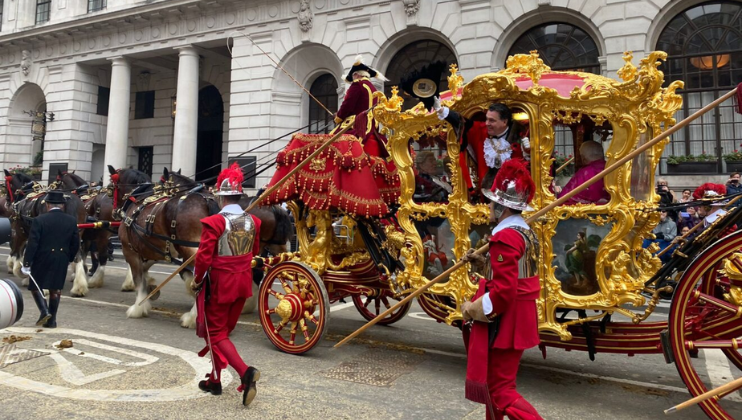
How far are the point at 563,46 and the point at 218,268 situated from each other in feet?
47.4

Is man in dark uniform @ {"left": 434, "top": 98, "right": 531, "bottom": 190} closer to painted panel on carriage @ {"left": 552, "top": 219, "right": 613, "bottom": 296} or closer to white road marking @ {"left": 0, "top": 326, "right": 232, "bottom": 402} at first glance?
painted panel on carriage @ {"left": 552, "top": 219, "right": 613, "bottom": 296}

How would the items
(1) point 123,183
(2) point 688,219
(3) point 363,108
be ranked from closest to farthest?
(3) point 363,108 < (2) point 688,219 < (1) point 123,183

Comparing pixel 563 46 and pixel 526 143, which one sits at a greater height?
pixel 563 46

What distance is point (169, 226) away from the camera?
7.47m

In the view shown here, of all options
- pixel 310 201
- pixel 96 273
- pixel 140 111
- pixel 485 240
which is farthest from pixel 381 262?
pixel 140 111

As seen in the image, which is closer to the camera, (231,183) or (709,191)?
(231,183)

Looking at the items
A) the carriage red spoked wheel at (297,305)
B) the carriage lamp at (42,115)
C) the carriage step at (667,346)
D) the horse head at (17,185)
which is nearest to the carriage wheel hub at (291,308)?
the carriage red spoked wheel at (297,305)

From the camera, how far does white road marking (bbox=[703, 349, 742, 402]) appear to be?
15.7 ft

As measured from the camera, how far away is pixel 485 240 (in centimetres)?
467

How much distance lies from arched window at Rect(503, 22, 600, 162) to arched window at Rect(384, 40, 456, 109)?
2.42m

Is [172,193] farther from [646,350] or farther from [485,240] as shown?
[646,350]

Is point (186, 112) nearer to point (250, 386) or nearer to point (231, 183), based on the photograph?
point (231, 183)

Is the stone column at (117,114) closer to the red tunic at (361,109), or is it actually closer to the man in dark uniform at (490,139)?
the red tunic at (361,109)

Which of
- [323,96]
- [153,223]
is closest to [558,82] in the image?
[153,223]
